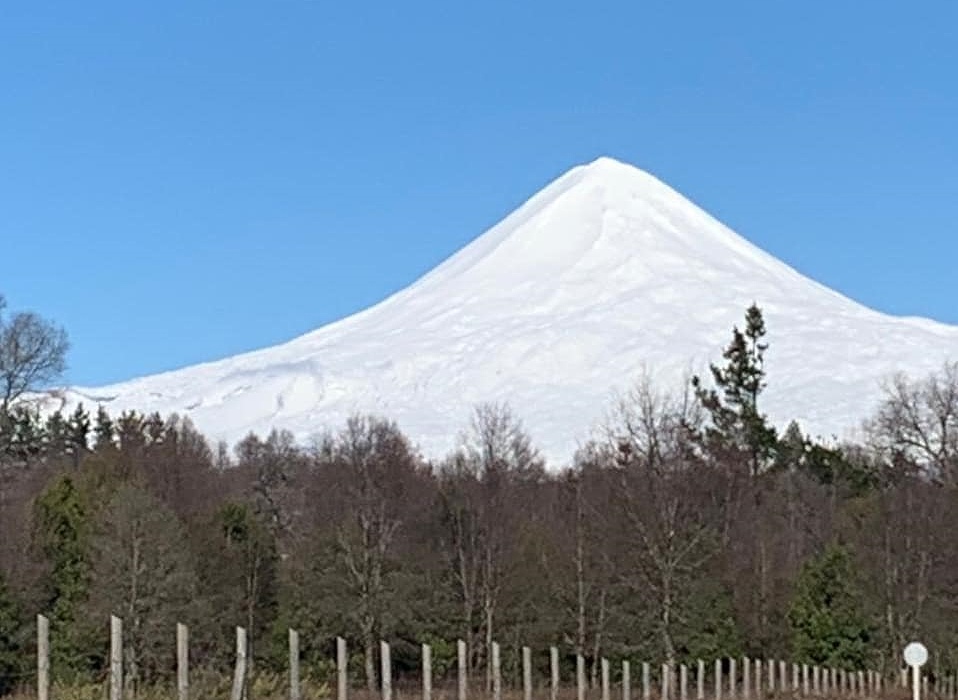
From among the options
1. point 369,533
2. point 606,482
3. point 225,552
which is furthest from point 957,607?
point 225,552

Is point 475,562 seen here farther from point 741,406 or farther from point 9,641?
point 741,406

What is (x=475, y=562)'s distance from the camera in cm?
5428

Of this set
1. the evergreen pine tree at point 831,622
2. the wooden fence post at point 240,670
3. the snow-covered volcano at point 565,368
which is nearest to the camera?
the wooden fence post at point 240,670

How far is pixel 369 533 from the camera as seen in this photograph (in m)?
55.0

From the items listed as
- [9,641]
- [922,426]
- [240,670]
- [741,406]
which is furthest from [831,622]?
[240,670]

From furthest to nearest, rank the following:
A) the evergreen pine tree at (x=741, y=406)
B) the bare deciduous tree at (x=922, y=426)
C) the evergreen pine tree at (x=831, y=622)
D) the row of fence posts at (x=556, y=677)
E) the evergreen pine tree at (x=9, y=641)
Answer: the evergreen pine tree at (x=741, y=406), the bare deciduous tree at (x=922, y=426), the evergreen pine tree at (x=831, y=622), the evergreen pine tree at (x=9, y=641), the row of fence posts at (x=556, y=677)

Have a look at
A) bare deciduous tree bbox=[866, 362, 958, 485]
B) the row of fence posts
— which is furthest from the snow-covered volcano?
the row of fence posts

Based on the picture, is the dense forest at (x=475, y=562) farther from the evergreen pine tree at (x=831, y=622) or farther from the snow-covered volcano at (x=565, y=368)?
the snow-covered volcano at (x=565, y=368)

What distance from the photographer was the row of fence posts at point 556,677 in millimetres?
17109

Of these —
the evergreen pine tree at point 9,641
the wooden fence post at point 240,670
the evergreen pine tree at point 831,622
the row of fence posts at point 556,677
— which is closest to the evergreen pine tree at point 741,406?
the evergreen pine tree at point 831,622

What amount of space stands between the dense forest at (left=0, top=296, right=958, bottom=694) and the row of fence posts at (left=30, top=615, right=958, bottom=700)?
122cm

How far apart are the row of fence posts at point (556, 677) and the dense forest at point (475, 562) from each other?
48.2 inches

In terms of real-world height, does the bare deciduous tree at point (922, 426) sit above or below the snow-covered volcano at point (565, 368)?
below

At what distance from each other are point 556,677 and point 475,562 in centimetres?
2456
